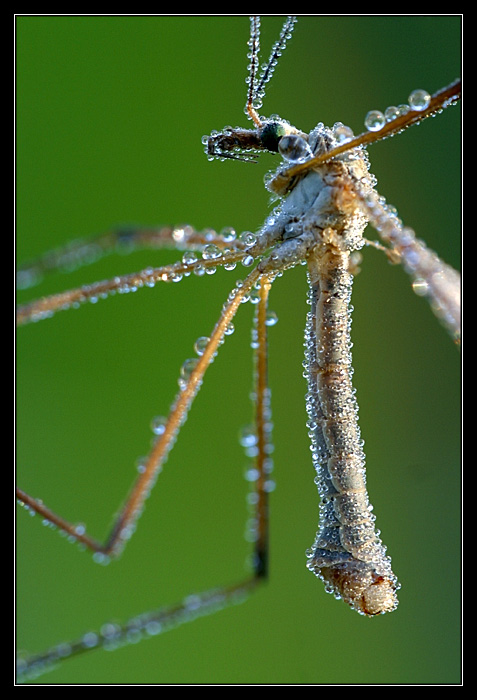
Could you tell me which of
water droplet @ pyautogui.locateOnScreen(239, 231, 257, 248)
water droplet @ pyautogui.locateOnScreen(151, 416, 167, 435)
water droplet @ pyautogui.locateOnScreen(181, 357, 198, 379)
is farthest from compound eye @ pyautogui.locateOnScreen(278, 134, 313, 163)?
water droplet @ pyautogui.locateOnScreen(151, 416, 167, 435)

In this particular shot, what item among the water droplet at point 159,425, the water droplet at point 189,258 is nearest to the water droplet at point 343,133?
the water droplet at point 189,258

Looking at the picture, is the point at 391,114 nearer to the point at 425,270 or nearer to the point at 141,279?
the point at 425,270

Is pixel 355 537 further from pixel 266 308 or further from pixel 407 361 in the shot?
pixel 407 361

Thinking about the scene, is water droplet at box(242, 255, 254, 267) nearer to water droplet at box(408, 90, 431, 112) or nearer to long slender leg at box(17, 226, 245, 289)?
long slender leg at box(17, 226, 245, 289)

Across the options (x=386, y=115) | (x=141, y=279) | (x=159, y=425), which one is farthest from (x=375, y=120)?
(x=159, y=425)

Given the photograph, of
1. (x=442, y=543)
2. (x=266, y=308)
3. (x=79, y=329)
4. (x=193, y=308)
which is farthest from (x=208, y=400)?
(x=442, y=543)
